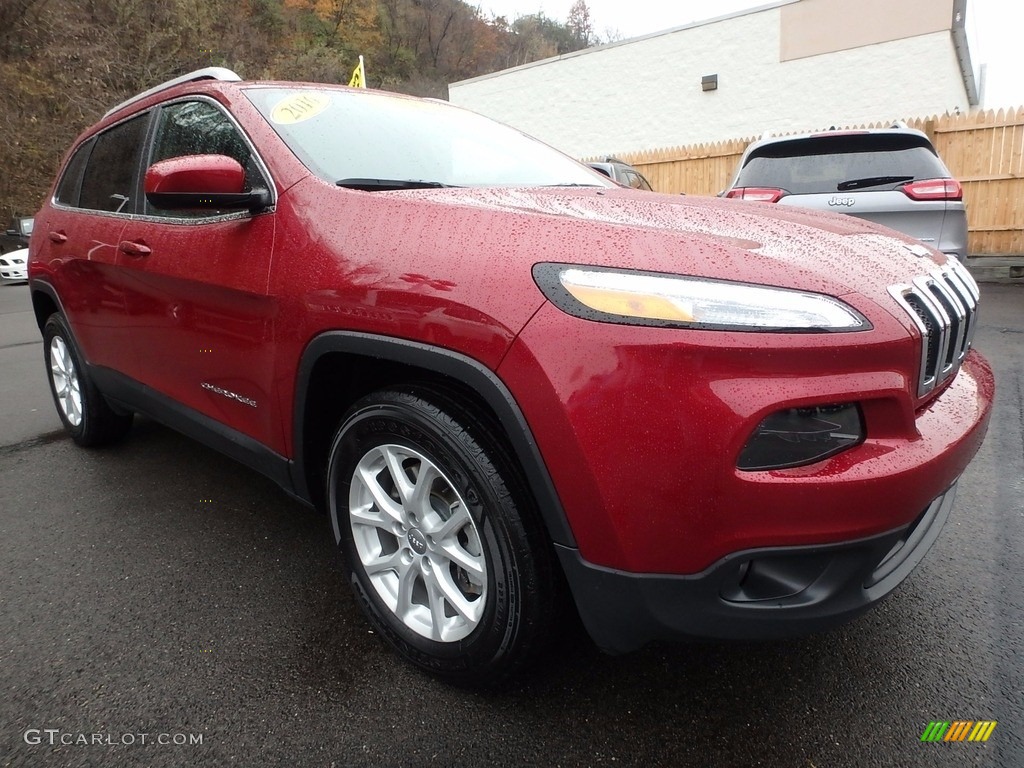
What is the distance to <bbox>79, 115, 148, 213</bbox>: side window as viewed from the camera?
279cm

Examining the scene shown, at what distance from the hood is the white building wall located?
15721 mm

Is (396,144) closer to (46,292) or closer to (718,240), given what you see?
(718,240)

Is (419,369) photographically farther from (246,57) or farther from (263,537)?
(246,57)

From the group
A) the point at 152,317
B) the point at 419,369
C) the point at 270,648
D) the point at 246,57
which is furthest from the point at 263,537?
the point at 246,57

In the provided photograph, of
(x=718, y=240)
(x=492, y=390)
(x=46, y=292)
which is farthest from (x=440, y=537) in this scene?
(x=46, y=292)

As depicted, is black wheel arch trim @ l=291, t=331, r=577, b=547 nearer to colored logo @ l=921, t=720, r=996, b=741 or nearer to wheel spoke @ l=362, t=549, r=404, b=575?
wheel spoke @ l=362, t=549, r=404, b=575

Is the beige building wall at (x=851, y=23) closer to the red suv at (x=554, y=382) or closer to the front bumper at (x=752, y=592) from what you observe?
the red suv at (x=554, y=382)

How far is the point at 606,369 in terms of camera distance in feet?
4.12

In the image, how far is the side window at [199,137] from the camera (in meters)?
2.08

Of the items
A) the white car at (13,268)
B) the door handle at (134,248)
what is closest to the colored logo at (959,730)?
the door handle at (134,248)

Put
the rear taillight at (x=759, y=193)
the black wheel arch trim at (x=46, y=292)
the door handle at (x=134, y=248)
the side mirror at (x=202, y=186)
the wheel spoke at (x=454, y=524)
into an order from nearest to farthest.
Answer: the wheel spoke at (x=454, y=524) → the side mirror at (x=202, y=186) → the door handle at (x=134, y=248) → the black wheel arch trim at (x=46, y=292) → the rear taillight at (x=759, y=193)

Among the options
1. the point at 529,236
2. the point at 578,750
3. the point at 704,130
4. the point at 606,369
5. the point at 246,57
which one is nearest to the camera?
the point at 606,369

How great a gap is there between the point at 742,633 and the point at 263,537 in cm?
186

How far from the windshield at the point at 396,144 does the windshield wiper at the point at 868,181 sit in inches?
112
